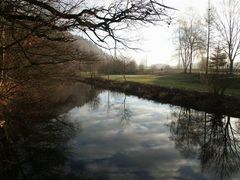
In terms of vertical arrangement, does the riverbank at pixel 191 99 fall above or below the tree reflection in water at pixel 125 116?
above

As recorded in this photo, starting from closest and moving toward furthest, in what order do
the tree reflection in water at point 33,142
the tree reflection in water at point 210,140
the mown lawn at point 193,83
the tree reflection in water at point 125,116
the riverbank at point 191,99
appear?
the tree reflection in water at point 33,142 → the tree reflection in water at point 210,140 → the tree reflection in water at point 125,116 → the riverbank at point 191,99 → the mown lawn at point 193,83

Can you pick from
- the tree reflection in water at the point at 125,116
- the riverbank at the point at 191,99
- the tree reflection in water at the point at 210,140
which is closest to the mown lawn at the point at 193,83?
the riverbank at the point at 191,99

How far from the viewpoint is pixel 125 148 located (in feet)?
35.0

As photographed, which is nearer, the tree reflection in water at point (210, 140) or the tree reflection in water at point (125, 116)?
the tree reflection in water at point (210, 140)

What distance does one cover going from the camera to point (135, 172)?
8.19 m

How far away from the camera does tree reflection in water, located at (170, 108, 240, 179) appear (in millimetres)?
8956

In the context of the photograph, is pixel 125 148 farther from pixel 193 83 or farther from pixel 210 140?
pixel 193 83

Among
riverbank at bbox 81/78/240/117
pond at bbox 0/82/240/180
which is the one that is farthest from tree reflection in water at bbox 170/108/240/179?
riverbank at bbox 81/78/240/117

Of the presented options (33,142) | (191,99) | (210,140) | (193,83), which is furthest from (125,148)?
(193,83)

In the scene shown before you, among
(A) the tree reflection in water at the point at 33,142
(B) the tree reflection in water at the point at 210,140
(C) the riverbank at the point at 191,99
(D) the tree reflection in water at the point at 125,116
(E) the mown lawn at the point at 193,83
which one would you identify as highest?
(E) the mown lawn at the point at 193,83

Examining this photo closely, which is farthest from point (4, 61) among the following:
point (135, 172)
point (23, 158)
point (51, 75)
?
point (135, 172)

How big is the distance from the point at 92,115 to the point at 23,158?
9.06 m

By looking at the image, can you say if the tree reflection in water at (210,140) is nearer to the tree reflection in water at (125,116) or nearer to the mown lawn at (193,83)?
the tree reflection in water at (125,116)

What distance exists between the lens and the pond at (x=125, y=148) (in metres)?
8.12
